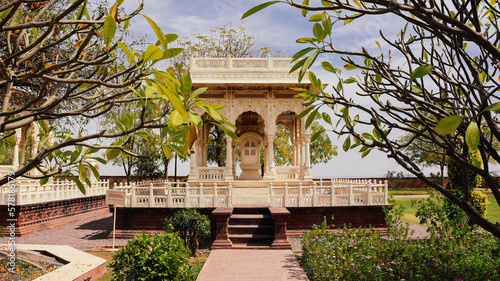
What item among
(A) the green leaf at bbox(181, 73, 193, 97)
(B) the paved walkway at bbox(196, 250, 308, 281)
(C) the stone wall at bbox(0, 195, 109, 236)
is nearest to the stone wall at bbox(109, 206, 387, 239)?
(B) the paved walkway at bbox(196, 250, 308, 281)

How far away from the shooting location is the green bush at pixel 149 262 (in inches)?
221

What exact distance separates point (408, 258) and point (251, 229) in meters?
5.29

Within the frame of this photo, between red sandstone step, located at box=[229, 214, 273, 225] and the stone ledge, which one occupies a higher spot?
red sandstone step, located at box=[229, 214, 273, 225]

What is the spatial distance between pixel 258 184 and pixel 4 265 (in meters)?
11.1

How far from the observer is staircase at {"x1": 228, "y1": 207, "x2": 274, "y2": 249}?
10.8 m

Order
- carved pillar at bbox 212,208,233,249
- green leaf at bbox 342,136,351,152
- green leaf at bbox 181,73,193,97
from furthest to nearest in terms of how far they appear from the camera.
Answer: carved pillar at bbox 212,208,233,249 → green leaf at bbox 342,136,351,152 → green leaf at bbox 181,73,193,97

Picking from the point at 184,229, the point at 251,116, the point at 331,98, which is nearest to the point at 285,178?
the point at 251,116

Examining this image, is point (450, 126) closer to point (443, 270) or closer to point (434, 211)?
point (443, 270)

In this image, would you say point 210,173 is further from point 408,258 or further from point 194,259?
point 408,258

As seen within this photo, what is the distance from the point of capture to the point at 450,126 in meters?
1.41

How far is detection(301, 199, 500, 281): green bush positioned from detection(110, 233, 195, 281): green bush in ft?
8.89

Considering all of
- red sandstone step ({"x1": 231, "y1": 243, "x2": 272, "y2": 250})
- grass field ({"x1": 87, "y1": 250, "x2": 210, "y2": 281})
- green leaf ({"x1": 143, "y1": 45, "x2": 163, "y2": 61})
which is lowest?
grass field ({"x1": 87, "y1": 250, "x2": 210, "y2": 281})

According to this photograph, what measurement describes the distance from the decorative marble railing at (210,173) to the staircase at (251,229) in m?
5.05

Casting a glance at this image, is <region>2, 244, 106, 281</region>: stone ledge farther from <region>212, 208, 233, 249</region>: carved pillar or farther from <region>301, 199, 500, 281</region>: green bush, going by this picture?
<region>301, 199, 500, 281</region>: green bush
